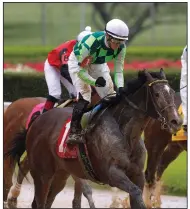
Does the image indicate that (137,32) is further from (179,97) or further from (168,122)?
(168,122)

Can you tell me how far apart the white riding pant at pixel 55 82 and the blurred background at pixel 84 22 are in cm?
1365

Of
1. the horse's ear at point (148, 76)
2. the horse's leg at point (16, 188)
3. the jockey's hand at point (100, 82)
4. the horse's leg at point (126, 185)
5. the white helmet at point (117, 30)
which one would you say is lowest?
the horse's leg at point (16, 188)

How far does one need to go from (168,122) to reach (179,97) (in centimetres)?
270

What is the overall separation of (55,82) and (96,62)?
1.46 metres

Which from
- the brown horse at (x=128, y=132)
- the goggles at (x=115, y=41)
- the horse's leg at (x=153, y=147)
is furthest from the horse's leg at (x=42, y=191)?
the horse's leg at (x=153, y=147)

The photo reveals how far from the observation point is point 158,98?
6027 mm

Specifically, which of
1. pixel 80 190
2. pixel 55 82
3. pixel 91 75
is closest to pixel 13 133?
pixel 55 82

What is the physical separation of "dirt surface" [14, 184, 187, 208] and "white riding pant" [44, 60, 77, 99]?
57.5 inches

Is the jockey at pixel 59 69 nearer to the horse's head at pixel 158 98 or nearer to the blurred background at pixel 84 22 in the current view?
the horse's head at pixel 158 98

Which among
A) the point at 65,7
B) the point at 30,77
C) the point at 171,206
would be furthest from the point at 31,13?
the point at 171,206

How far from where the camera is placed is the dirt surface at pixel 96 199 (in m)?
9.01

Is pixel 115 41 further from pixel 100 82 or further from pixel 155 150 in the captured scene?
pixel 155 150

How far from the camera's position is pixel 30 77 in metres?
12.1

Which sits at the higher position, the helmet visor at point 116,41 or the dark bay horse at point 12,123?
the helmet visor at point 116,41
